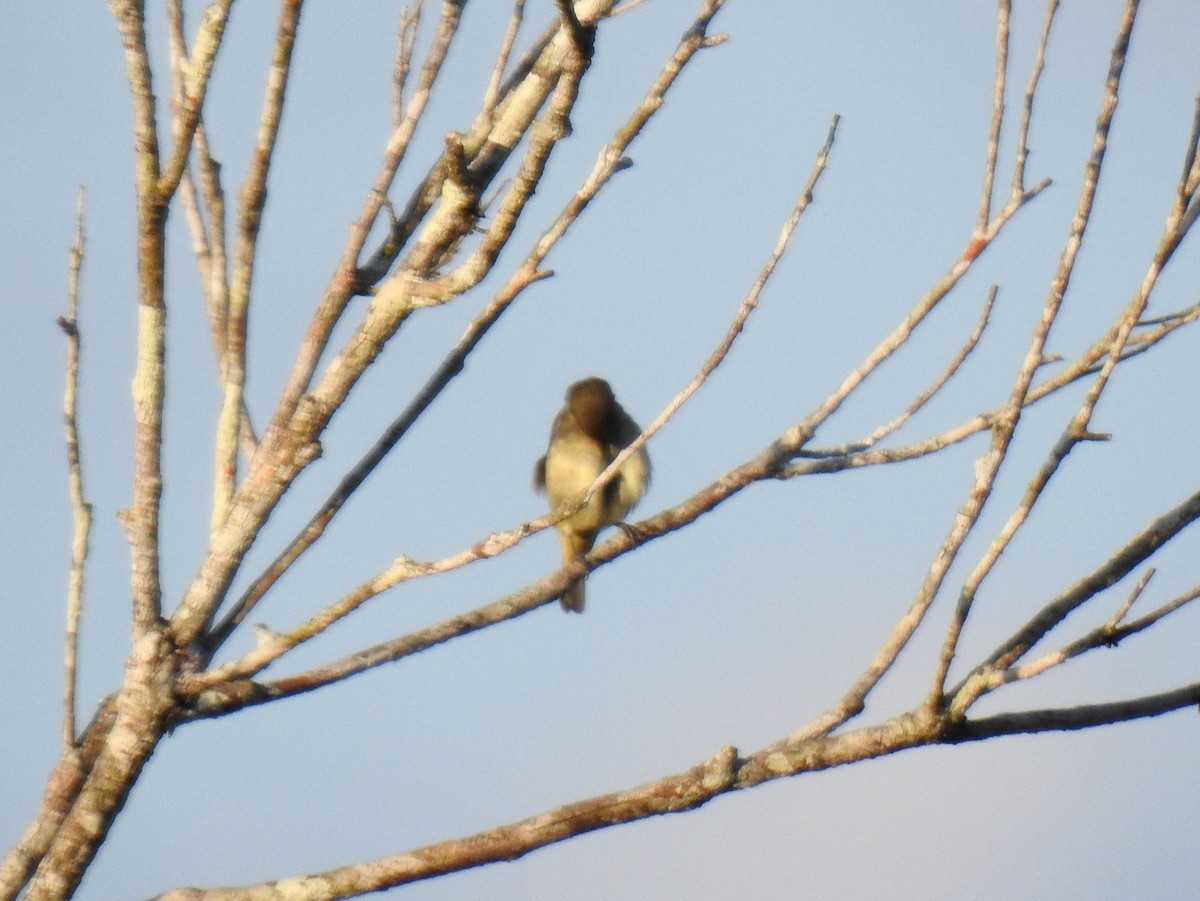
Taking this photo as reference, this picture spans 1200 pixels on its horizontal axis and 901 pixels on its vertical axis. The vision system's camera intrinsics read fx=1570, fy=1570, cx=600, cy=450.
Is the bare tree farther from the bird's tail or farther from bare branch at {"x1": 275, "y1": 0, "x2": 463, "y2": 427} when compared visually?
the bird's tail

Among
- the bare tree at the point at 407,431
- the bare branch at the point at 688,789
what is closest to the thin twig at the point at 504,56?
the bare tree at the point at 407,431

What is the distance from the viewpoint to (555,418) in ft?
30.1

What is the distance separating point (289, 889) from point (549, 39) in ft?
7.01

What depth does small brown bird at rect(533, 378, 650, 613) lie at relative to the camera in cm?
831

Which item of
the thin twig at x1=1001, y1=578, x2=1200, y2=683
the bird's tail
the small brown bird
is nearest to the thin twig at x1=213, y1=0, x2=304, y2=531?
the thin twig at x1=1001, y1=578, x2=1200, y2=683

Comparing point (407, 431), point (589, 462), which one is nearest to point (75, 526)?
point (407, 431)

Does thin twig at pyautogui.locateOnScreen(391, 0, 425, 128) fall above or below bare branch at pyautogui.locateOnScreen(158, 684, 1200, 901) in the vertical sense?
above

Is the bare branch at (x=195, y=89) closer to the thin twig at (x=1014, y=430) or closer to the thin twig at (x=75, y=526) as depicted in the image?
the thin twig at (x=75, y=526)

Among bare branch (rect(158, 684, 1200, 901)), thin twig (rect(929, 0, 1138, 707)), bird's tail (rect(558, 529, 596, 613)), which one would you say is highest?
bird's tail (rect(558, 529, 596, 613))

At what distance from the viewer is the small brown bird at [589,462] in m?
8.31

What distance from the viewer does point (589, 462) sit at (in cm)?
850

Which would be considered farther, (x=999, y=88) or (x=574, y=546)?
(x=574, y=546)

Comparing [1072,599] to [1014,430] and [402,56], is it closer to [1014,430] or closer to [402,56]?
[1014,430]

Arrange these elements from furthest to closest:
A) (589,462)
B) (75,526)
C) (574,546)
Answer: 1. (574,546)
2. (589,462)
3. (75,526)
